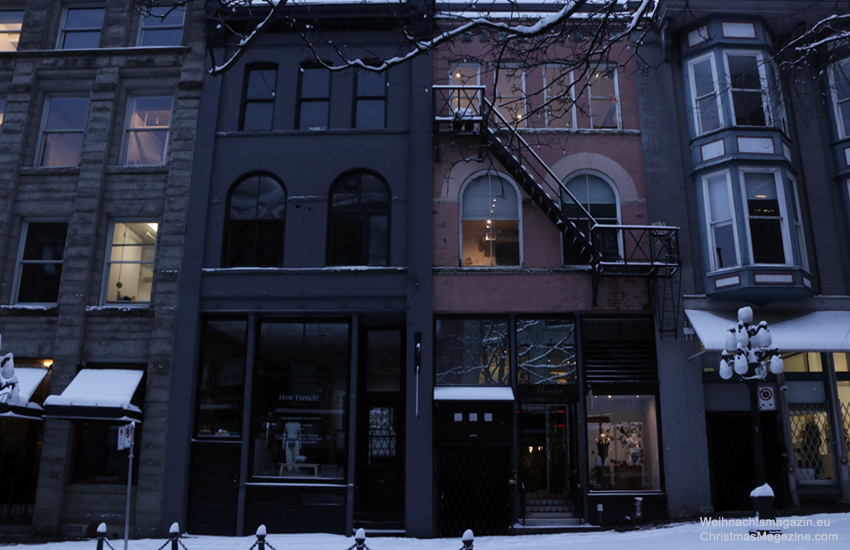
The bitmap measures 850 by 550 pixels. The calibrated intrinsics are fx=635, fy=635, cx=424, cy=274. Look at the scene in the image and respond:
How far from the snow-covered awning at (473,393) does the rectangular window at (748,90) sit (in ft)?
29.5

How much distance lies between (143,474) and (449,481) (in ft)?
23.5

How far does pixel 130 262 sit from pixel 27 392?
12.7 ft

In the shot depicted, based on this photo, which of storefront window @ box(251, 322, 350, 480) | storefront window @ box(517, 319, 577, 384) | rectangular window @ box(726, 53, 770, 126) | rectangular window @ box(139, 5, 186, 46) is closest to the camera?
storefront window @ box(251, 322, 350, 480)

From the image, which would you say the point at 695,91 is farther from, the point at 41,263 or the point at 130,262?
the point at 41,263

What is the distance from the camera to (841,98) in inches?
658

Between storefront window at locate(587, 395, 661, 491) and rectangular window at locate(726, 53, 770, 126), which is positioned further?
rectangular window at locate(726, 53, 770, 126)

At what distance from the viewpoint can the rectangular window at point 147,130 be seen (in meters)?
17.3

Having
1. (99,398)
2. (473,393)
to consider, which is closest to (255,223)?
(99,398)

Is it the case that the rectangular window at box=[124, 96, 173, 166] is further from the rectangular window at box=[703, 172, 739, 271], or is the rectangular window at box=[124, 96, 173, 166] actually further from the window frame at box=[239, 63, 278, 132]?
the rectangular window at box=[703, 172, 739, 271]

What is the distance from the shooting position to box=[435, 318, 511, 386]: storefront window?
1535 cm

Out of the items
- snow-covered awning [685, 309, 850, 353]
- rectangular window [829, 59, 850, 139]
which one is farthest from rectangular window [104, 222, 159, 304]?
rectangular window [829, 59, 850, 139]

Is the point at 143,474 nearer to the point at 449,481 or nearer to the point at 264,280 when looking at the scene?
the point at 264,280

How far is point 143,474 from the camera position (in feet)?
48.8

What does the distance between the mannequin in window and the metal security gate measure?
341cm
